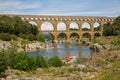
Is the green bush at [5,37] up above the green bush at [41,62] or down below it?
below

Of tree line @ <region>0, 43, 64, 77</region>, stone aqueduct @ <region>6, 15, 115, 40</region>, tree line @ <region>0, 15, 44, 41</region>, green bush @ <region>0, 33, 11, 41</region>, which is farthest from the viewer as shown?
stone aqueduct @ <region>6, 15, 115, 40</region>

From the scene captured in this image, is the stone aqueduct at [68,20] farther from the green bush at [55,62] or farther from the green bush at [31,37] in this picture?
the green bush at [55,62]

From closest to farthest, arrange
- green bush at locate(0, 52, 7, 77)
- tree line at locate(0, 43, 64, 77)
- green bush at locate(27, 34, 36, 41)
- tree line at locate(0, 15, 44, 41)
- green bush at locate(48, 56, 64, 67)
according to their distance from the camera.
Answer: green bush at locate(0, 52, 7, 77), tree line at locate(0, 43, 64, 77), green bush at locate(48, 56, 64, 67), tree line at locate(0, 15, 44, 41), green bush at locate(27, 34, 36, 41)

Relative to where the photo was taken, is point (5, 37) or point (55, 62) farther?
point (5, 37)

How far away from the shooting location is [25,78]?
76.7ft

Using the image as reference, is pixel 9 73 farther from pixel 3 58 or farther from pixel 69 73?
pixel 69 73

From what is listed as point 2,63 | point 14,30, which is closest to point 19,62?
point 2,63

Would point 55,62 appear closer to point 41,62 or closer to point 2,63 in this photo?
point 41,62

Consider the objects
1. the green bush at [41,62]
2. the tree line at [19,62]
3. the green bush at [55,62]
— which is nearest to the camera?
the tree line at [19,62]

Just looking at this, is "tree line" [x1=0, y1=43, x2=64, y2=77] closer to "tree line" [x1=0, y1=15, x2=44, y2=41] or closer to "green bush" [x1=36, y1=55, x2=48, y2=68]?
"green bush" [x1=36, y1=55, x2=48, y2=68]

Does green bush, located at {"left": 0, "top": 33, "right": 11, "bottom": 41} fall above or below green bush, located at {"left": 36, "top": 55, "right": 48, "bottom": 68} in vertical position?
below

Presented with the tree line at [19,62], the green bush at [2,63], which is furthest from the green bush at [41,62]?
the green bush at [2,63]

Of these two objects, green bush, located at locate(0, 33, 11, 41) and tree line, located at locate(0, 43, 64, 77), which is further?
green bush, located at locate(0, 33, 11, 41)

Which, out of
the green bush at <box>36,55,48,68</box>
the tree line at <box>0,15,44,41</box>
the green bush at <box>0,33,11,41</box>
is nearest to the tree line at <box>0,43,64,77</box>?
the green bush at <box>36,55,48,68</box>
